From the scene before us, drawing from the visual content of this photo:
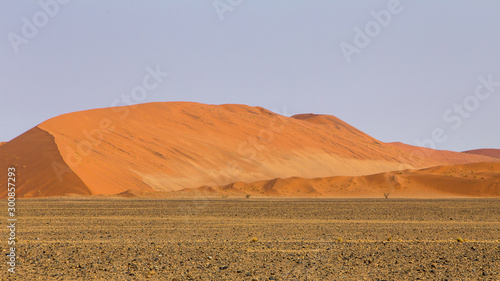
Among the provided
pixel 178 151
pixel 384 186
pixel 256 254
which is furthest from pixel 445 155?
pixel 256 254

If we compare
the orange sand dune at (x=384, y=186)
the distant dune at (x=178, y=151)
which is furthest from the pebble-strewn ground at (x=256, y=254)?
the distant dune at (x=178, y=151)

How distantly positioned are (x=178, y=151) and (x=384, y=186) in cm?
3642

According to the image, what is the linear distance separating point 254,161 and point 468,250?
8626cm

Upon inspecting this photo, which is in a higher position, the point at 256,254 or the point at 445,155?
the point at 445,155

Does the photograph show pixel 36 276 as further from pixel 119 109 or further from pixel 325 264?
pixel 119 109

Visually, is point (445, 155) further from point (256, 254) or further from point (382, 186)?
point (256, 254)

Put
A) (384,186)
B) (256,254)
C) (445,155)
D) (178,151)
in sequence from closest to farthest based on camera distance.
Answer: (256,254)
(384,186)
(178,151)
(445,155)

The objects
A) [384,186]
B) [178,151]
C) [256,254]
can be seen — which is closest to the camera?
[256,254]

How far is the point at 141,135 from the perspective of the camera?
9269cm

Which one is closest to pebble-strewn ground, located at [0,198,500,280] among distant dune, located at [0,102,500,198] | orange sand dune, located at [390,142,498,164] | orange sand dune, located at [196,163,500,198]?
orange sand dune, located at [196,163,500,198]

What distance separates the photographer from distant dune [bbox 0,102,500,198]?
2643 inches

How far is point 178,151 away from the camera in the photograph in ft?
301

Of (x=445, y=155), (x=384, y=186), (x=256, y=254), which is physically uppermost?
(x=445, y=155)

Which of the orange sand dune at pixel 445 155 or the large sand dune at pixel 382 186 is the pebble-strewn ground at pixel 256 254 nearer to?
the large sand dune at pixel 382 186
